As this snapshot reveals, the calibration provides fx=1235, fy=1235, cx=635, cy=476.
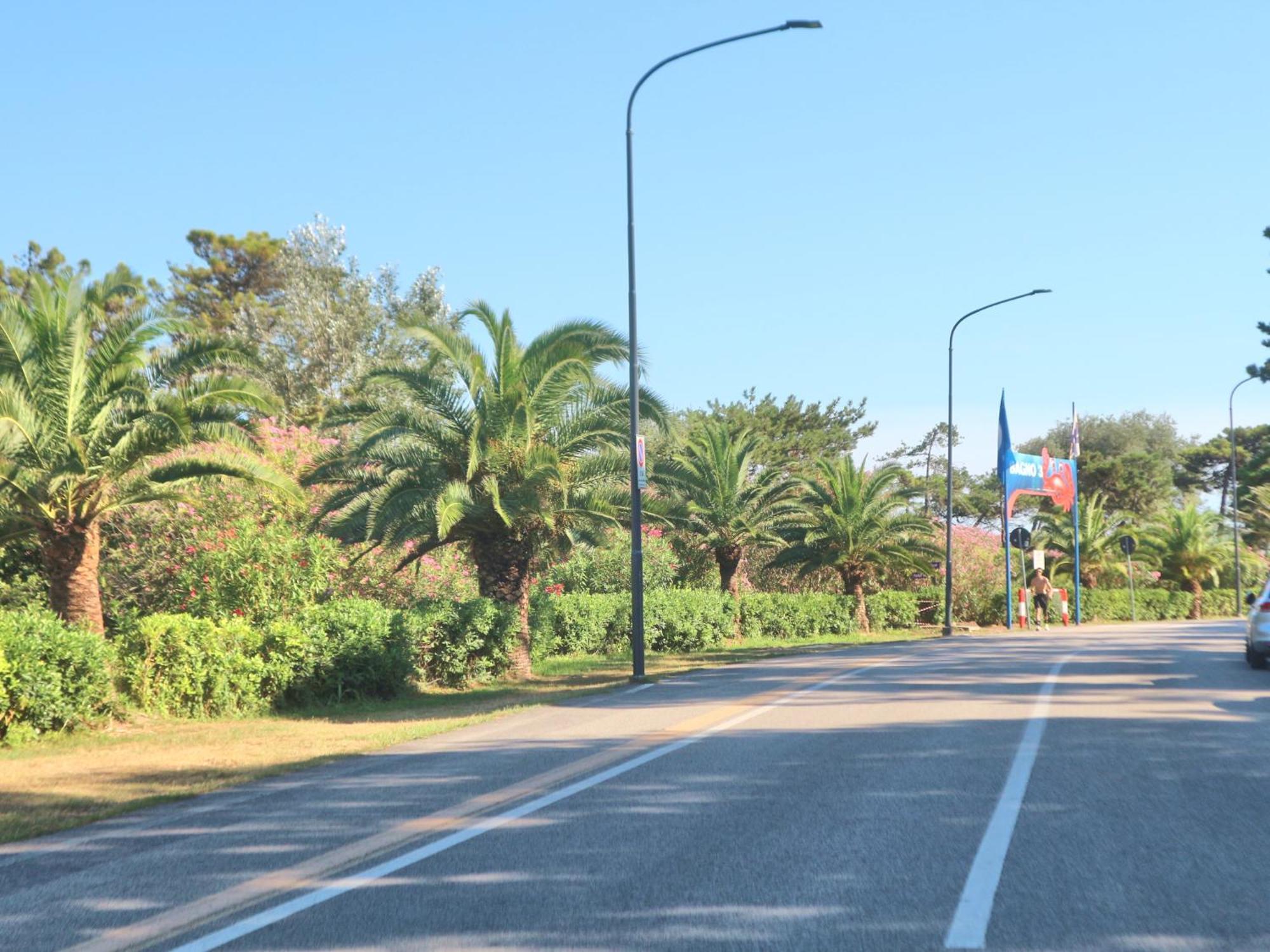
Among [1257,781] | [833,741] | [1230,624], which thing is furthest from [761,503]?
[1257,781]

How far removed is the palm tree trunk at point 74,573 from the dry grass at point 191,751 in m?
2.56

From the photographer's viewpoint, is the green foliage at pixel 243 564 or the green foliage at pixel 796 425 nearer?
the green foliage at pixel 243 564

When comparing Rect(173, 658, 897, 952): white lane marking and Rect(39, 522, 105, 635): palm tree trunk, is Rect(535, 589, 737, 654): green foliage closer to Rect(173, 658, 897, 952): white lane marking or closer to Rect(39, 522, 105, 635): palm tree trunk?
Rect(39, 522, 105, 635): palm tree trunk

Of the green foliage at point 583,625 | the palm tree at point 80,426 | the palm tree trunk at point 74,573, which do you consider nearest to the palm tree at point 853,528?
the green foliage at point 583,625

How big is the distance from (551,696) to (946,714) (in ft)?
19.0

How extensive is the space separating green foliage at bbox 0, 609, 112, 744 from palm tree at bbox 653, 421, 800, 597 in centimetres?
2088

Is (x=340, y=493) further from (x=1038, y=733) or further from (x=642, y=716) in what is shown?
(x=1038, y=733)

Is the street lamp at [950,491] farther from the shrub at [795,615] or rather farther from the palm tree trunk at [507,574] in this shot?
the palm tree trunk at [507,574]

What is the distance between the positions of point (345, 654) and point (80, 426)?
4.33 meters

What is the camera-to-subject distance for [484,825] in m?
7.23

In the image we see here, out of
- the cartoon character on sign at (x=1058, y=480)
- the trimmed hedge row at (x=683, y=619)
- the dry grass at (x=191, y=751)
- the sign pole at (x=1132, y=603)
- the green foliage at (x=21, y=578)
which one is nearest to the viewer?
the dry grass at (x=191, y=751)

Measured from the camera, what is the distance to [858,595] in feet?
127

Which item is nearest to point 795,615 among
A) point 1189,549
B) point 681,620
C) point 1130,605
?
point 681,620

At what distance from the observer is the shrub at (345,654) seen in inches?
595
